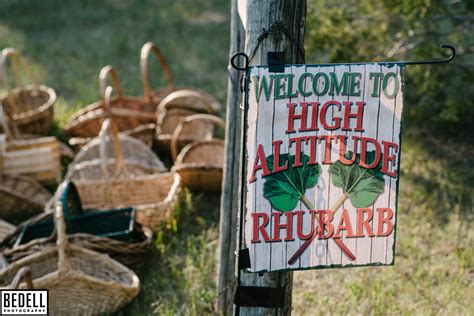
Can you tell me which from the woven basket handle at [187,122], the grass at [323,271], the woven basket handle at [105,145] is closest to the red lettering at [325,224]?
the grass at [323,271]

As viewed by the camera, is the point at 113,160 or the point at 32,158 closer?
the point at 113,160

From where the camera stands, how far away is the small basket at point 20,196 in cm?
475

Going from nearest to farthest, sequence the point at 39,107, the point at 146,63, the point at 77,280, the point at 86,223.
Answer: the point at 77,280 → the point at 86,223 → the point at 146,63 → the point at 39,107

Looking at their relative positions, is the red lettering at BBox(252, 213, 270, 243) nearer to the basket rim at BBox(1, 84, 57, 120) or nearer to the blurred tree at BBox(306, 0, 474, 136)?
the blurred tree at BBox(306, 0, 474, 136)

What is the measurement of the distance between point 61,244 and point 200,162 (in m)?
1.73

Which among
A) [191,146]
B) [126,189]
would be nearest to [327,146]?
[126,189]

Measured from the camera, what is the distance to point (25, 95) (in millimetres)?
6137

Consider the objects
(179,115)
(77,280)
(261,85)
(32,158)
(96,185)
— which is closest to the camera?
(261,85)

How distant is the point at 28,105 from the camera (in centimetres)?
613

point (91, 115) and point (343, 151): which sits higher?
point (91, 115)

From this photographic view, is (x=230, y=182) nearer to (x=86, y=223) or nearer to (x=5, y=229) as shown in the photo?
(x=86, y=223)

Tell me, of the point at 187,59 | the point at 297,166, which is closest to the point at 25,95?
the point at 187,59

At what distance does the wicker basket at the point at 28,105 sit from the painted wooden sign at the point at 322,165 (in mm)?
3550

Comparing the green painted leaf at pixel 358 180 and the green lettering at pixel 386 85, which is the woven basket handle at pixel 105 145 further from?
the green lettering at pixel 386 85
